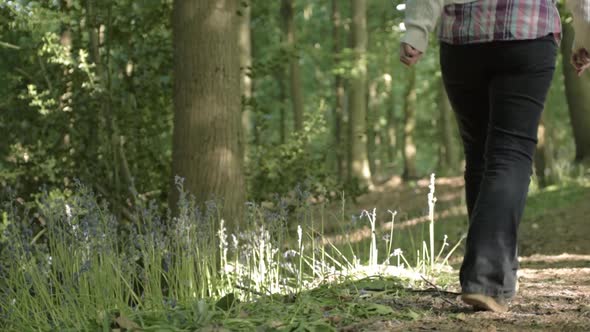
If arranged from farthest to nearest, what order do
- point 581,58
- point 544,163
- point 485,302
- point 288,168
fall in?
point 544,163 < point 288,168 < point 581,58 < point 485,302

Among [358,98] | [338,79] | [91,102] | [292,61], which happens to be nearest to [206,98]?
[91,102]

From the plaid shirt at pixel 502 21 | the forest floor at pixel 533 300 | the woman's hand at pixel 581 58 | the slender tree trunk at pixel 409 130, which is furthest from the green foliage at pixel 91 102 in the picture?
the slender tree trunk at pixel 409 130

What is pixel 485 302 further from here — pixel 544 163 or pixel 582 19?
pixel 544 163

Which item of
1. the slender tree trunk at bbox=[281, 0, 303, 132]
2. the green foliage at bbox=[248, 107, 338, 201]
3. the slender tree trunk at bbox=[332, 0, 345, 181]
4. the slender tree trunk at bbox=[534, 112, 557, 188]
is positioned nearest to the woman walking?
the green foliage at bbox=[248, 107, 338, 201]

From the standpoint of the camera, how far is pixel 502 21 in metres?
3.56

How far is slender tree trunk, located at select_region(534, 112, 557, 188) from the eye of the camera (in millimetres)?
12885

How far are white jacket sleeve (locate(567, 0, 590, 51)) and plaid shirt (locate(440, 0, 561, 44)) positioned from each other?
0.24 meters

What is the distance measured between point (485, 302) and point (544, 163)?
10.3 metres

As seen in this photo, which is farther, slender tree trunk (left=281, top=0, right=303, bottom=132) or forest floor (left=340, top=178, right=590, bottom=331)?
slender tree trunk (left=281, top=0, right=303, bottom=132)

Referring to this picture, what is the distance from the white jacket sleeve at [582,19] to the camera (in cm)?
382

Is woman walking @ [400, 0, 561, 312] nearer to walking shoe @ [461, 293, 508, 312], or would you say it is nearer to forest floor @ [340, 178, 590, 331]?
walking shoe @ [461, 293, 508, 312]

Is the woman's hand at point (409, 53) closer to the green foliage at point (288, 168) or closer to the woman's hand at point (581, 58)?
the woman's hand at point (581, 58)

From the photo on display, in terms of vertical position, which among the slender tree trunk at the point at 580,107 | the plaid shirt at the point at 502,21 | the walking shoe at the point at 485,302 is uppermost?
the plaid shirt at the point at 502,21

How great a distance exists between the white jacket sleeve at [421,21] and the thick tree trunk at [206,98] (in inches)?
97.8
